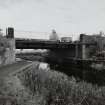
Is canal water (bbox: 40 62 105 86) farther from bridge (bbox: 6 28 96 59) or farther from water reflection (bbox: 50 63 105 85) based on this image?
bridge (bbox: 6 28 96 59)

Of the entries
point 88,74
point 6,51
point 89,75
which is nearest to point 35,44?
point 6,51

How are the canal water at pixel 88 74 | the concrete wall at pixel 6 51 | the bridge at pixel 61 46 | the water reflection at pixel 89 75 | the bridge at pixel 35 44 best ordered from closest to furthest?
the canal water at pixel 88 74
the water reflection at pixel 89 75
the concrete wall at pixel 6 51
the bridge at pixel 35 44
the bridge at pixel 61 46

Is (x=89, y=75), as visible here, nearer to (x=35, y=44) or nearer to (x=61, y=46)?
(x=35, y=44)

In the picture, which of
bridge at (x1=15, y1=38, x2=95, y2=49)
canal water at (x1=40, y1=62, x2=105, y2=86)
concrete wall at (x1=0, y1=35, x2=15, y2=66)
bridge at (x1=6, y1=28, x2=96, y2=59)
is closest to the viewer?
canal water at (x1=40, y1=62, x2=105, y2=86)

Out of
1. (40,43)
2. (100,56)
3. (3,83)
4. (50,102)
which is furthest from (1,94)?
(100,56)

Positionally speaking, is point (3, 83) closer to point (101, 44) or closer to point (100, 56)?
point (100, 56)

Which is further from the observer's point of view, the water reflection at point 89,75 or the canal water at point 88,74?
the water reflection at point 89,75

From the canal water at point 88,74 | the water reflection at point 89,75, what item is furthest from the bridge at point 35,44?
the water reflection at point 89,75

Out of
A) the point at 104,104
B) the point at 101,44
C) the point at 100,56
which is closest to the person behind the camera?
the point at 104,104

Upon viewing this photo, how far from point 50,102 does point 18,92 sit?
1864 millimetres

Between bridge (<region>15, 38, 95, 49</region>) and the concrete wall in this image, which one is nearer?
the concrete wall

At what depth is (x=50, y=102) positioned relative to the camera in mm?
8656

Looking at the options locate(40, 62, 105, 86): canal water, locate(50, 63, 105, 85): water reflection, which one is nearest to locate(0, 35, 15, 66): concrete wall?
locate(40, 62, 105, 86): canal water

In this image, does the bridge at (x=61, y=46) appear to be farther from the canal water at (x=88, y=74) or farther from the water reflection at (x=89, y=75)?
the water reflection at (x=89, y=75)
